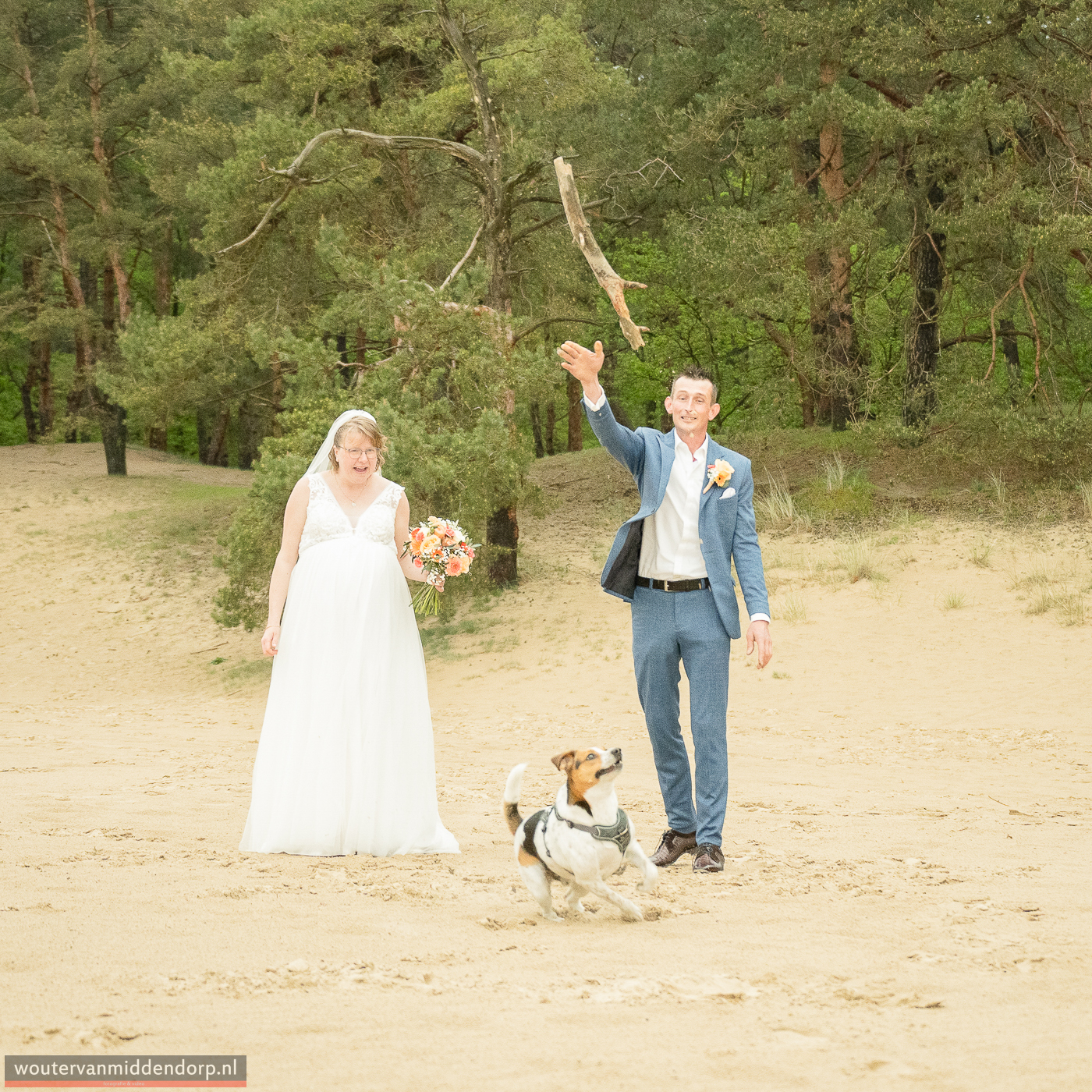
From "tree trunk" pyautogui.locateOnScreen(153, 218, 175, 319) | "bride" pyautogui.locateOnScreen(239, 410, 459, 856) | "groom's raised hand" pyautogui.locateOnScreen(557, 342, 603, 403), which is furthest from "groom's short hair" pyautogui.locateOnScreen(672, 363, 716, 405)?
"tree trunk" pyautogui.locateOnScreen(153, 218, 175, 319)

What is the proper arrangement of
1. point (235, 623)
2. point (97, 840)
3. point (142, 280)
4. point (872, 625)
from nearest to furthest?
1. point (97, 840)
2. point (872, 625)
3. point (235, 623)
4. point (142, 280)

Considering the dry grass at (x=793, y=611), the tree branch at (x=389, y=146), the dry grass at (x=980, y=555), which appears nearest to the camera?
the dry grass at (x=793, y=611)

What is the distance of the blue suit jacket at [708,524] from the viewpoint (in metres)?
5.25

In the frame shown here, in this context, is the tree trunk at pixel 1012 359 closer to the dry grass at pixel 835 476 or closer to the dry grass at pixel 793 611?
the dry grass at pixel 835 476

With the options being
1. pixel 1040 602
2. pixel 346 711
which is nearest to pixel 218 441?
pixel 1040 602

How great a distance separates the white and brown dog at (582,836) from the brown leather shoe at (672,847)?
949 millimetres

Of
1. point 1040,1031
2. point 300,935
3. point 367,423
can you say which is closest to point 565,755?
point 300,935

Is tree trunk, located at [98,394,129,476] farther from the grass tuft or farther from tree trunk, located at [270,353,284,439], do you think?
the grass tuft

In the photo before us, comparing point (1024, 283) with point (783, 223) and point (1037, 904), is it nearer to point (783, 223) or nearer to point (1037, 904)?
point (783, 223)

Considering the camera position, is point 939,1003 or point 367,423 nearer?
point 939,1003

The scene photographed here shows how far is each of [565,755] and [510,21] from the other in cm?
1457

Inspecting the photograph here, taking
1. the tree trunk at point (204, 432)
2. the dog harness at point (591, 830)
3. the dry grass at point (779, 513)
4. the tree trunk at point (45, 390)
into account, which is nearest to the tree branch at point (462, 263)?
the dry grass at point (779, 513)

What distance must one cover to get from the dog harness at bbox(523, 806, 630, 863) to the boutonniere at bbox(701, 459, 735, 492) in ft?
5.16

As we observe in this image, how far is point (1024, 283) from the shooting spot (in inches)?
720
